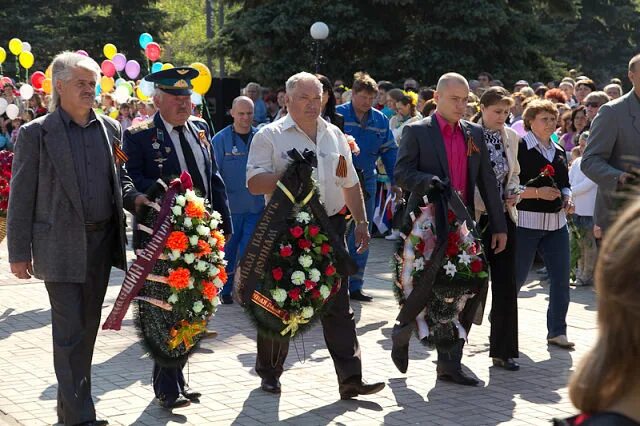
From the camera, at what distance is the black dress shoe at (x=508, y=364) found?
813 centimetres

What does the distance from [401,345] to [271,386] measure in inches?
35.9

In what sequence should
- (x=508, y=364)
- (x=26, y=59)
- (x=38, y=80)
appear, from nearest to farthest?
1. (x=508, y=364)
2. (x=38, y=80)
3. (x=26, y=59)

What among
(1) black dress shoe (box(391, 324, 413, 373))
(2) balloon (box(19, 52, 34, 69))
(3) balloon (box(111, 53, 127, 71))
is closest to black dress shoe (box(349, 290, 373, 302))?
(1) black dress shoe (box(391, 324, 413, 373))

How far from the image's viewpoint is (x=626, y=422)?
2033 millimetres

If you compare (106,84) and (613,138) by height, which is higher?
(613,138)

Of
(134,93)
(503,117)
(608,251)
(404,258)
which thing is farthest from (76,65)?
(134,93)

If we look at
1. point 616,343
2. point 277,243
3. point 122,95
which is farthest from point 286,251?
point 122,95

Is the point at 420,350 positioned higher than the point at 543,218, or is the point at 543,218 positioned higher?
the point at 543,218

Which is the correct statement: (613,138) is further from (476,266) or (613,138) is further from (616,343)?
(616,343)

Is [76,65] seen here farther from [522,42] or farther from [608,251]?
[522,42]

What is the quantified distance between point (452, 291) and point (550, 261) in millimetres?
1706

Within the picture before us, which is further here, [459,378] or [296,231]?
[459,378]

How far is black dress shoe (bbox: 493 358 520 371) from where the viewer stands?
8.13 meters

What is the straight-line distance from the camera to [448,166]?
296 inches
